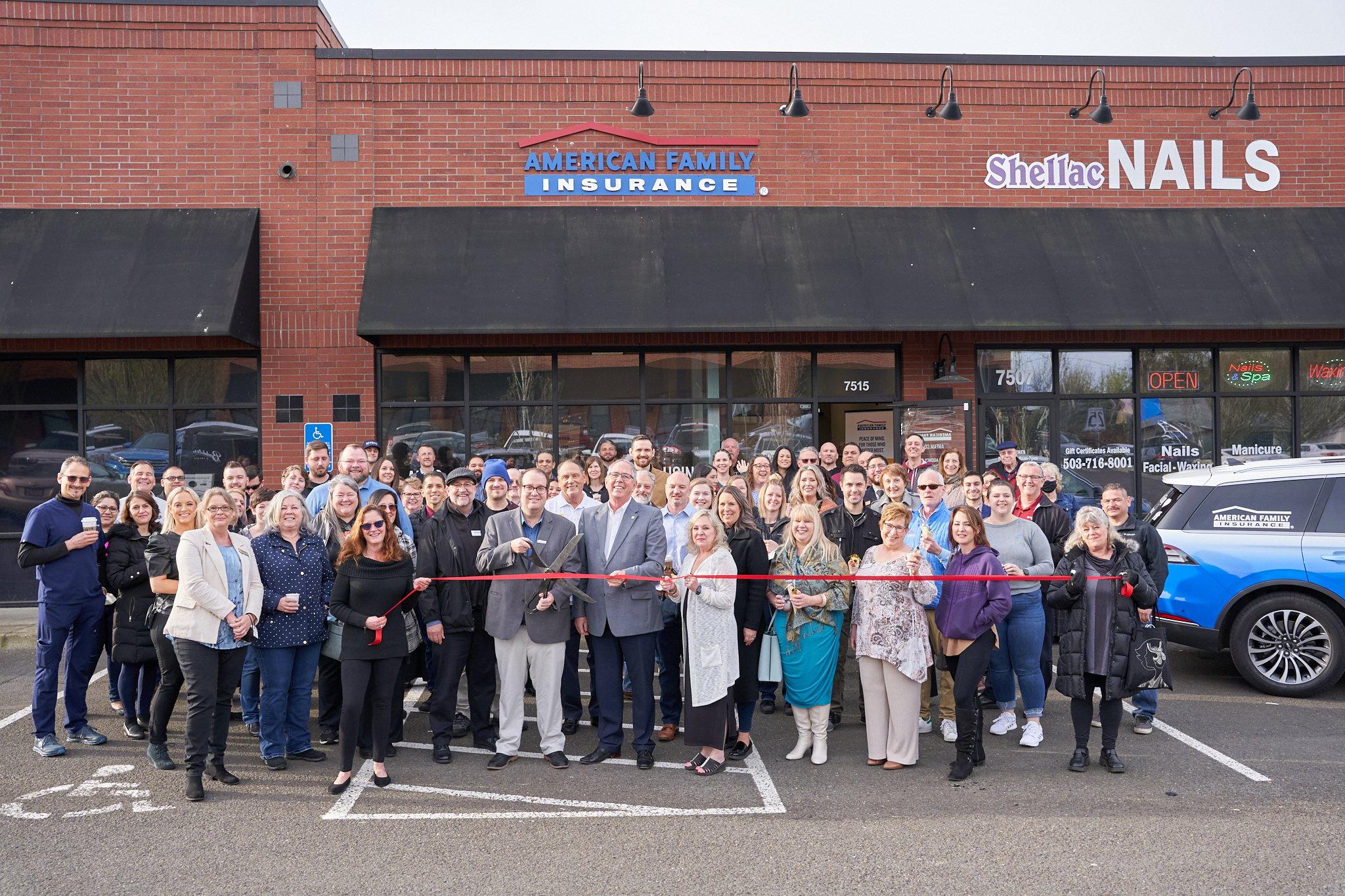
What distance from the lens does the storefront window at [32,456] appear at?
1248 cm

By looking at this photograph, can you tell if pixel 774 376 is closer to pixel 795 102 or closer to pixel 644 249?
pixel 644 249

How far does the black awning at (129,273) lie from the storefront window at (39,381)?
1.19 metres

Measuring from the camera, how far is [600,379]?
12.9m

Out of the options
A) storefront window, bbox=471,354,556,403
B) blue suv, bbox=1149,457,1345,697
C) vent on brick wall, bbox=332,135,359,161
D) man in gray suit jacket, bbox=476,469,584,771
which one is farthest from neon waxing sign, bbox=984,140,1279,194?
man in gray suit jacket, bbox=476,469,584,771

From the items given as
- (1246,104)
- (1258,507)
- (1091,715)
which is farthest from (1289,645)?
(1246,104)

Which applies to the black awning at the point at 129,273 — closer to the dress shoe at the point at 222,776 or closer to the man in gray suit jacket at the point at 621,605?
the dress shoe at the point at 222,776

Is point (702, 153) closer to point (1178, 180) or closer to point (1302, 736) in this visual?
point (1178, 180)

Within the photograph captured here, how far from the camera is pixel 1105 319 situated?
1209 cm

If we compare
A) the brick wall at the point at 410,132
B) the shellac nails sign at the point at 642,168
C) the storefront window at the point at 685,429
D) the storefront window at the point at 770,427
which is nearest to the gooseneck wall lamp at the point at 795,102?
the brick wall at the point at 410,132

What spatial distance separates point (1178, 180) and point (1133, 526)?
26.6ft

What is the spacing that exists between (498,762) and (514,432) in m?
6.59

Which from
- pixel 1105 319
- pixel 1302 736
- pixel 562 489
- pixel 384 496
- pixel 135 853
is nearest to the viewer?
pixel 135 853

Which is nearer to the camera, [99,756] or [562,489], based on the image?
[99,756]

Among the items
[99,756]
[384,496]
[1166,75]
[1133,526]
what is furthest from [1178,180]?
[99,756]
